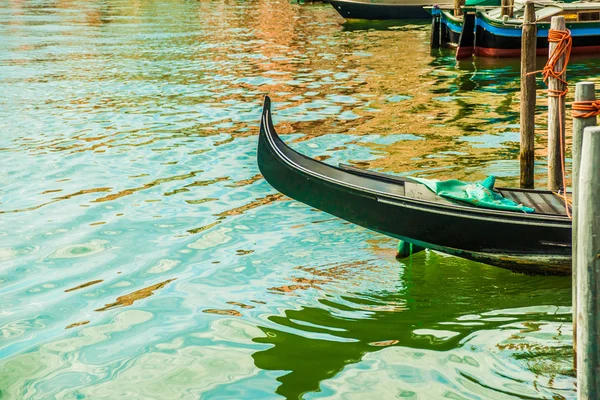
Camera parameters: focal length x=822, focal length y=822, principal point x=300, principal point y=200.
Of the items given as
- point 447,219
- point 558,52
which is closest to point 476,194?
point 447,219

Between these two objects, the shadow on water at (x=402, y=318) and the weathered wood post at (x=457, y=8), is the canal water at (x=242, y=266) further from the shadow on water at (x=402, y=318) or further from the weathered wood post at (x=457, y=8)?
the weathered wood post at (x=457, y=8)

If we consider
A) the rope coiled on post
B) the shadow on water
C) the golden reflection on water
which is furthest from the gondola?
the golden reflection on water

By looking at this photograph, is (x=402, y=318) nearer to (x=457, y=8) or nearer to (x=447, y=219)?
(x=447, y=219)

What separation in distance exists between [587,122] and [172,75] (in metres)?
15.4

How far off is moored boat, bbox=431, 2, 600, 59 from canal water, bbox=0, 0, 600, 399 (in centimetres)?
227

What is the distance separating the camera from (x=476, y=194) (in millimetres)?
5793

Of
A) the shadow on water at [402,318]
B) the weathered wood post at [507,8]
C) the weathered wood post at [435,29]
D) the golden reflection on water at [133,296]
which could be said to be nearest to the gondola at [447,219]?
the shadow on water at [402,318]

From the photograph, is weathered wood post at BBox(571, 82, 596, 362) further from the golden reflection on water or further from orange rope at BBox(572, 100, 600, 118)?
the golden reflection on water

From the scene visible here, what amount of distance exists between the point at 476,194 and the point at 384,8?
26.0m

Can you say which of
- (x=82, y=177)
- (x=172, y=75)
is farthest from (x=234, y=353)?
(x=172, y=75)

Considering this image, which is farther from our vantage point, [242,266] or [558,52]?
[242,266]

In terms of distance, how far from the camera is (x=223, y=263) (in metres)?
6.84

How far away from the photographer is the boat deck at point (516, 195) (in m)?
5.76

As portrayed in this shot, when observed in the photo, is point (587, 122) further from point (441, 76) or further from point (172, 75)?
point (172, 75)
